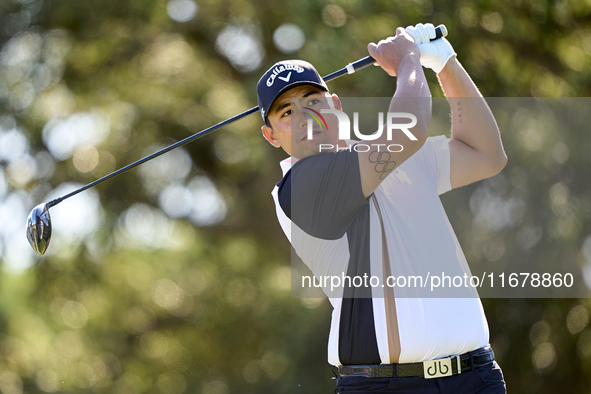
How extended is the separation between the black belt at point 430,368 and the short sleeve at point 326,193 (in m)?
0.40

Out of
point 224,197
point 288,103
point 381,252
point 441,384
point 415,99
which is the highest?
point 224,197

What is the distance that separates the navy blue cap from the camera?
88.5 inches

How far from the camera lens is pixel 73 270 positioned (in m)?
6.23

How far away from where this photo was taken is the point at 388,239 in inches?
78.6

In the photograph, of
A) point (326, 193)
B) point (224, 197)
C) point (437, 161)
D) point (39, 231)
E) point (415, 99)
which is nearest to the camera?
point (415, 99)

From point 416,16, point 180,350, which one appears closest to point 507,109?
point 416,16

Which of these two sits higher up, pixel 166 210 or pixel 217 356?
pixel 166 210

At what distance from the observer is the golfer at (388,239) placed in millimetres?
1900

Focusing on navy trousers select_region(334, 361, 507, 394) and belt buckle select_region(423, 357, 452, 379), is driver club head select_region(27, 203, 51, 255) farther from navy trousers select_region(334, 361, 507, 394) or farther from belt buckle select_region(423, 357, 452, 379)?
belt buckle select_region(423, 357, 452, 379)

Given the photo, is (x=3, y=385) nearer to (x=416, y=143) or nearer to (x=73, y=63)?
(x=73, y=63)

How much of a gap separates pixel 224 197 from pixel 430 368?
4.48 m

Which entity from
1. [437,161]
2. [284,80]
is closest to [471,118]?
[437,161]

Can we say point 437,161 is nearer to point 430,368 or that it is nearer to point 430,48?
point 430,48

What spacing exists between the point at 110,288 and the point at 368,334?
4751 millimetres
